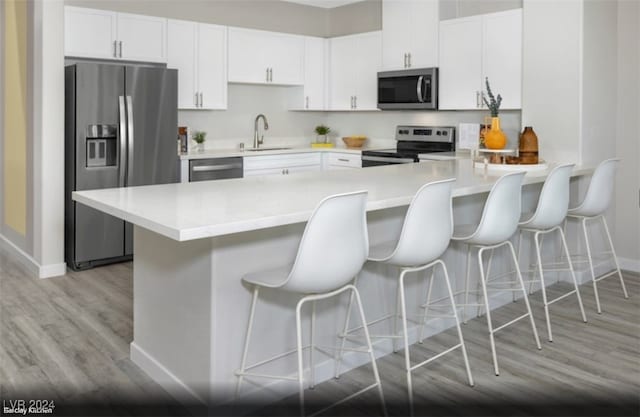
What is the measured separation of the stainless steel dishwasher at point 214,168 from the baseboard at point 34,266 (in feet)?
4.37

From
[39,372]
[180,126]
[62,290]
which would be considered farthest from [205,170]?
[39,372]

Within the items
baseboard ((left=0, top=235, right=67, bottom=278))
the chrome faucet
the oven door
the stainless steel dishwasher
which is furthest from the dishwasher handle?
baseboard ((left=0, top=235, right=67, bottom=278))

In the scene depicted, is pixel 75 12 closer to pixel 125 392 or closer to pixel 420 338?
pixel 125 392

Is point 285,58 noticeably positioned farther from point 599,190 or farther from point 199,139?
point 599,190

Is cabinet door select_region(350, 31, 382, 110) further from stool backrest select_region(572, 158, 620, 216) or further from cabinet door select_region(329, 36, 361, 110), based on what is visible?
stool backrest select_region(572, 158, 620, 216)

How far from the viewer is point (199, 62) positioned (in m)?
5.63

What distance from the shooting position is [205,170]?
5484mm

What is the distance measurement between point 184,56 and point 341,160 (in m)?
1.91

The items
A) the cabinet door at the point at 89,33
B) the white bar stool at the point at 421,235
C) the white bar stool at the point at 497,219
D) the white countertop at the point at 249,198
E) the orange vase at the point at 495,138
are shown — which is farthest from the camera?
the cabinet door at the point at 89,33

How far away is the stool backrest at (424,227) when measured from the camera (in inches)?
102

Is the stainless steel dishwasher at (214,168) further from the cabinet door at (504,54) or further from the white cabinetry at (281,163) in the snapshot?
the cabinet door at (504,54)

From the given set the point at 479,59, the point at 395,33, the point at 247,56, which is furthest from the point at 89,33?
the point at 479,59

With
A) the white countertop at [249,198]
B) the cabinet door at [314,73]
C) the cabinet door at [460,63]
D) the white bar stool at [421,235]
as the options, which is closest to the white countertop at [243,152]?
the cabinet door at [314,73]

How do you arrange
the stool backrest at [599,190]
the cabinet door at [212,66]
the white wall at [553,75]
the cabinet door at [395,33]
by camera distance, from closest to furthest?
the stool backrest at [599,190] < the white wall at [553,75] < the cabinet door at [212,66] < the cabinet door at [395,33]
